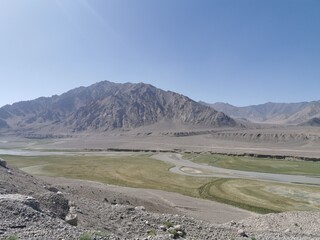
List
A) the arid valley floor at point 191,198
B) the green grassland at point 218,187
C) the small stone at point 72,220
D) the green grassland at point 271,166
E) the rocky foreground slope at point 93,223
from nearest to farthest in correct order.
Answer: the rocky foreground slope at point 93,223, the small stone at point 72,220, the arid valley floor at point 191,198, the green grassland at point 218,187, the green grassland at point 271,166

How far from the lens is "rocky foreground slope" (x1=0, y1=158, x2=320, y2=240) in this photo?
16719 millimetres

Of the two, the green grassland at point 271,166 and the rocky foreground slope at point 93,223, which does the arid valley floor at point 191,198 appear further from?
the green grassland at point 271,166

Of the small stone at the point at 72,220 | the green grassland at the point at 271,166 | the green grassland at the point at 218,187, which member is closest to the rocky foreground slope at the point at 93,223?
the small stone at the point at 72,220

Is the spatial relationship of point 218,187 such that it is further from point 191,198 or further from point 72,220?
point 72,220

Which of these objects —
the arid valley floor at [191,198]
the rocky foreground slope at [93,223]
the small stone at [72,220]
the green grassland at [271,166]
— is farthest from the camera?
the green grassland at [271,166]

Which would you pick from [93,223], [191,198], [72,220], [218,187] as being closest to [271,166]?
[218,187]

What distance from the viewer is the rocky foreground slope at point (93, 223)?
16719mm

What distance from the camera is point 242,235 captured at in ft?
80.5

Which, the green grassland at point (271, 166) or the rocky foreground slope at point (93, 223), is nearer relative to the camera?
the rocky foreground slope at point (93, 223)

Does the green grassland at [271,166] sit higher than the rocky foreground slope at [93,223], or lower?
lower

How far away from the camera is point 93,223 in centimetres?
2152

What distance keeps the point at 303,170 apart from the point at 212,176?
27.9 m

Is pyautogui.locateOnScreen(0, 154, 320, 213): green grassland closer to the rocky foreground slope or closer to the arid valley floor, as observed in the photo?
the arid valley floor

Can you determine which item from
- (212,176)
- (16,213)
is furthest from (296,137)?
(16,213)
